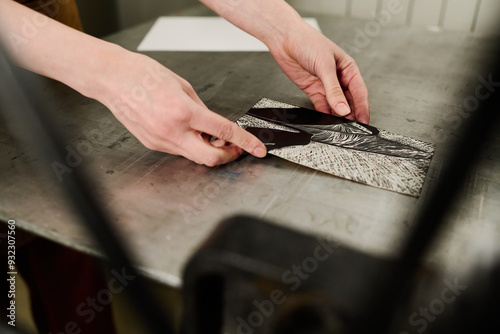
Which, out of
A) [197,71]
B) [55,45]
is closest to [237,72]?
[197,71]

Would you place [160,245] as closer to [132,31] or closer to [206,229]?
[206,229]

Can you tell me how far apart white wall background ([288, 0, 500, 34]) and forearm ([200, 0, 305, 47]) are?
0.65m

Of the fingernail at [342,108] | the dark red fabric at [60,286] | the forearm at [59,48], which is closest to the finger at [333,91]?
the fingernail at [342,108]

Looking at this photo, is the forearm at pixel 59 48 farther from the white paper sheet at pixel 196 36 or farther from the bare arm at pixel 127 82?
the white paper sheet at pixel 196 36

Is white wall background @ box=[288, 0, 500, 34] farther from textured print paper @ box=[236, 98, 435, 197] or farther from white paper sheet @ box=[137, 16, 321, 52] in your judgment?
textured print paper @ box=[236, 98, 435, 197]

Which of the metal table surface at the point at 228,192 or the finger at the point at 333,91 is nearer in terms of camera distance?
the metal table surface at the point at 228,192

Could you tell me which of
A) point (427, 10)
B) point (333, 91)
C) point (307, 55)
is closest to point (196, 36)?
point (307, 55)

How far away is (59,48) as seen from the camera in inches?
22.5

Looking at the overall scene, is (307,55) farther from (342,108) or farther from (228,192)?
(228,192)

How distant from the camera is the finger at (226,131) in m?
0.57

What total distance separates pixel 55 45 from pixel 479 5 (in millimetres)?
1536

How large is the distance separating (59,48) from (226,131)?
0.27m

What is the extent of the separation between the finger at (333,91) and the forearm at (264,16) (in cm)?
14

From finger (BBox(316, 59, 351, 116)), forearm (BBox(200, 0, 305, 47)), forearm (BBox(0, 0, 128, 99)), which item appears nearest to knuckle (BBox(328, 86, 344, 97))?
finger (BBox(316, 59, 351, 116))
